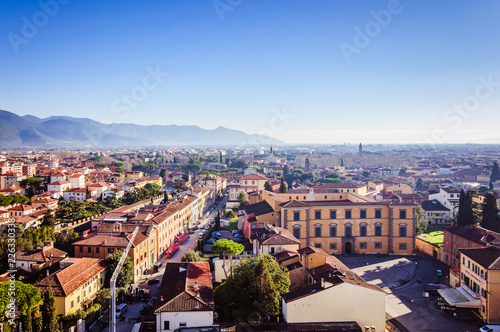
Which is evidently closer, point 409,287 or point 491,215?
point 409,287

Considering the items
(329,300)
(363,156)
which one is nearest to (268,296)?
(329,300)

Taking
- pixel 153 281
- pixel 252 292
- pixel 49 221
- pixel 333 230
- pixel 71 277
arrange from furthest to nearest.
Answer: pixel 49 221
pixel 333 230
pixel 153 281
pixel 71 277
pixel 252 292

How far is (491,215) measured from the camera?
3372 centimetres

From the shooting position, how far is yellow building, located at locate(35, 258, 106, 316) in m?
18.6

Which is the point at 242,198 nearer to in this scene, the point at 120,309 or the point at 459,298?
the point at 120,309

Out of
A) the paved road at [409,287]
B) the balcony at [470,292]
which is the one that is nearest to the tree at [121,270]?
the paved road at [409,287]

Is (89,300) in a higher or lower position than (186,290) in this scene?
lower

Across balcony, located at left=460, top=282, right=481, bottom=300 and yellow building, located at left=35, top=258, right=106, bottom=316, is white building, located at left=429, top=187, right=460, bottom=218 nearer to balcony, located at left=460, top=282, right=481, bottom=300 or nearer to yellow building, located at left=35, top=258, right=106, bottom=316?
balcony, located at left=460, top=282, right=481, bottom=300

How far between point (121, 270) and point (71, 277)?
3046 millimetres

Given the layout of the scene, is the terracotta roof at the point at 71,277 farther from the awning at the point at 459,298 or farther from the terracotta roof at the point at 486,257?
the terracotta roof at the point at 486,257

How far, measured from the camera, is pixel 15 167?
235 feet

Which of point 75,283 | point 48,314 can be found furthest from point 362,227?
point 48,314

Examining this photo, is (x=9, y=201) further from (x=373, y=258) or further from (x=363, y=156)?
(x=363, y=156)

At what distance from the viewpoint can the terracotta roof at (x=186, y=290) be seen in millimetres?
16703
